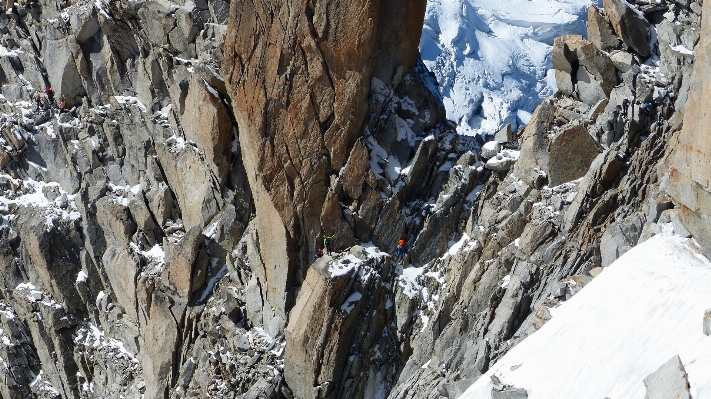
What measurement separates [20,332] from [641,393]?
34.0m

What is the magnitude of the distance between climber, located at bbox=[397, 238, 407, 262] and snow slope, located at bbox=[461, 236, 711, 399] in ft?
28.7

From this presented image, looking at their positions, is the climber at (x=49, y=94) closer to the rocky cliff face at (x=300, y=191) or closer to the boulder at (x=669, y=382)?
the rocky cliff face at (x=300, y=191)

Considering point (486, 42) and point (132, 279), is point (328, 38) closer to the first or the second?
point (132, 279)

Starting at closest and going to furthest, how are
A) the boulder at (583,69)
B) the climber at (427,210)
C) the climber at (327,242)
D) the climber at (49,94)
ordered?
the boulder at (583,69) → the climber at (327,242) → the climber at (427,210) → the climber at (49,94)

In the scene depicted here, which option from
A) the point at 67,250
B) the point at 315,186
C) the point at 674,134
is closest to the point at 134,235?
the point at 67,250

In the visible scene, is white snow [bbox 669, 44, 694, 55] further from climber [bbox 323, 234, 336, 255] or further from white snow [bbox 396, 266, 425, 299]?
climber [bbox 323, 234, 336, 255]

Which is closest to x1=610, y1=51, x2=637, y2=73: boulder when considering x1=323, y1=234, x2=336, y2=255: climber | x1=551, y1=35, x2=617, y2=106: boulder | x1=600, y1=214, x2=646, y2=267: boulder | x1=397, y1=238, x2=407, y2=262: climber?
x1=551, y1=35, x2=617, y2=106: boulder

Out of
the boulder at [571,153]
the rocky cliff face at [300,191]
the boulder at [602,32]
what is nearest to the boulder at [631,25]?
the rocky cliff face at [300,191]

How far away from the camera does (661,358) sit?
19703 mm

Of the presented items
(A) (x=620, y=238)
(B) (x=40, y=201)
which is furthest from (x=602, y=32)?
(B) (x=40, y=201)

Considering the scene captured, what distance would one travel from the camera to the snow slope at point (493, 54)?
2020 inches

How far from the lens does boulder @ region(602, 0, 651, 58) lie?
94.2ft

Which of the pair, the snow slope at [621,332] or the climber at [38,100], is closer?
the snow slope at [621,332]

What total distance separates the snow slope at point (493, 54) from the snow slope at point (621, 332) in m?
27.6
